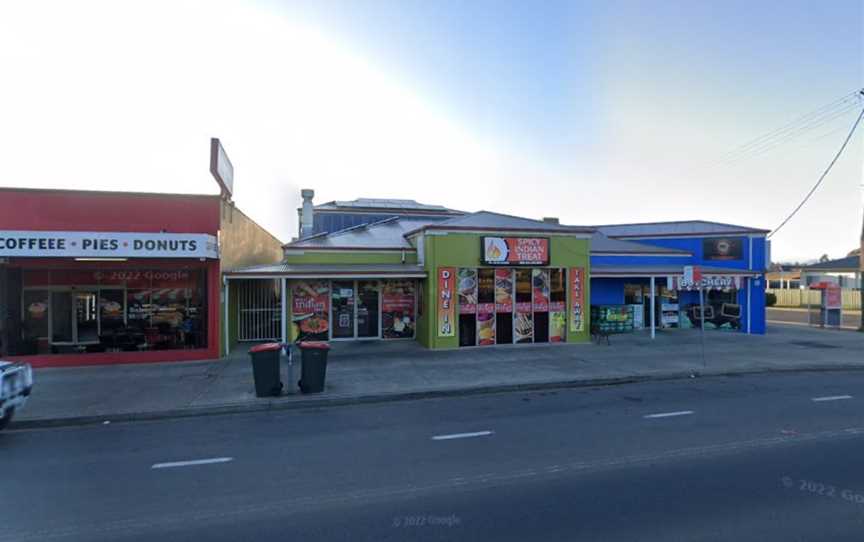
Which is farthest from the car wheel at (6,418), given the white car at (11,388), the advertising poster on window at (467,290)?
the advertising poster on window at (467,290)

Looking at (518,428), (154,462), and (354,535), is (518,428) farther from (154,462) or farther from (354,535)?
(154,462)

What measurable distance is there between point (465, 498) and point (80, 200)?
1324 centimetres

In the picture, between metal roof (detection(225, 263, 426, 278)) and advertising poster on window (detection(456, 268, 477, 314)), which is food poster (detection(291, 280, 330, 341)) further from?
advertising poster on window (detection(456, 268, 477, 314))

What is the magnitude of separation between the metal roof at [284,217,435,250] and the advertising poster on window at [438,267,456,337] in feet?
8.88

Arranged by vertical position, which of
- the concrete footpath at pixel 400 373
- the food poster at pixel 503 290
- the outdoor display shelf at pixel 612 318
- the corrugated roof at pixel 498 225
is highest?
the corrugated roof at pixel 498 225

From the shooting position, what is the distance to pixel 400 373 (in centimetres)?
1129

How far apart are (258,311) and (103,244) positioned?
6009 mm

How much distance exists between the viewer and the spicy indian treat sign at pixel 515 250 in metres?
15.1

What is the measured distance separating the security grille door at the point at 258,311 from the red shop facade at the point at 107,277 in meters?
2.68

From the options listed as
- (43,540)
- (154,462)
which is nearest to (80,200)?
(154,462)

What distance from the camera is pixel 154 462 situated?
597cm

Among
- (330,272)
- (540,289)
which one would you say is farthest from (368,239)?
(540,289)

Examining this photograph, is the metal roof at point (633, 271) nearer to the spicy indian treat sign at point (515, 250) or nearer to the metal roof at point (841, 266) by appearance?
the spicy indian treat sign at point (515, 250)

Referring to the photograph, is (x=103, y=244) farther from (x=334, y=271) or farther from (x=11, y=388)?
(x=334, y=271)
